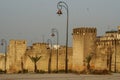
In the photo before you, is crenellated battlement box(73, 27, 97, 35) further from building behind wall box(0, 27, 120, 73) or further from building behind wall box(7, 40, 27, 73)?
building behind wall box(7, 40, 27, 73)

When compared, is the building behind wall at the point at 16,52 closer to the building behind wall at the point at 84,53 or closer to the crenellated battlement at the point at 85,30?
the building behind wall at the point at 84,53

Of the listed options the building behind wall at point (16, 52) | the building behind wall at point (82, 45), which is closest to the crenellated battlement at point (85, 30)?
the building behind wall at point (82, 45)

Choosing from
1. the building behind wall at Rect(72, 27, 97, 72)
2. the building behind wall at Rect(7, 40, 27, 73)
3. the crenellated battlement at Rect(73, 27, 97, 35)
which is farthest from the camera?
the building behind wall at Rect(7, 40, 27, 73)

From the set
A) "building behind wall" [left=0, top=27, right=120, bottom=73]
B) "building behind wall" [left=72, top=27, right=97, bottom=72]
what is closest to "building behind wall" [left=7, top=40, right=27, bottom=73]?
"building behind wall" [left=0, top=27, right=120, bottom=73]

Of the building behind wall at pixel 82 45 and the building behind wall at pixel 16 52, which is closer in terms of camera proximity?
the building behind wall at pixel 82 45

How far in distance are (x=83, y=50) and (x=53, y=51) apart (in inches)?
334

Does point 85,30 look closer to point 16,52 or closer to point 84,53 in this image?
point 84,53

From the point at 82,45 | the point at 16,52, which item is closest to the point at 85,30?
the point at 82,45

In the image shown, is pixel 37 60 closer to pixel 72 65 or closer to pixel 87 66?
pixel 72 65

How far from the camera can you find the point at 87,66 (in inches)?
1593

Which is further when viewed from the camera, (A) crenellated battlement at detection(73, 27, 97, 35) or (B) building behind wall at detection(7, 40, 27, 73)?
(B) building behind wall at detection(7, 40, 27, 73)

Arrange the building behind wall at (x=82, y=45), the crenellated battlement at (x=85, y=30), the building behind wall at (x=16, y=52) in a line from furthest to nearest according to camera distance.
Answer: the building behind wall at (x=16, y=52)
the crenellated battlement at (x=85, y=30)
the building behind wall at (x=82, y=45)

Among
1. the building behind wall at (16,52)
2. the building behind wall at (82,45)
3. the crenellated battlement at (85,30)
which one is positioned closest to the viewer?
the building behind wall at (82,45)

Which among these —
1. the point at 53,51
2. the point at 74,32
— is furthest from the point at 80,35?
the point at 53,51
